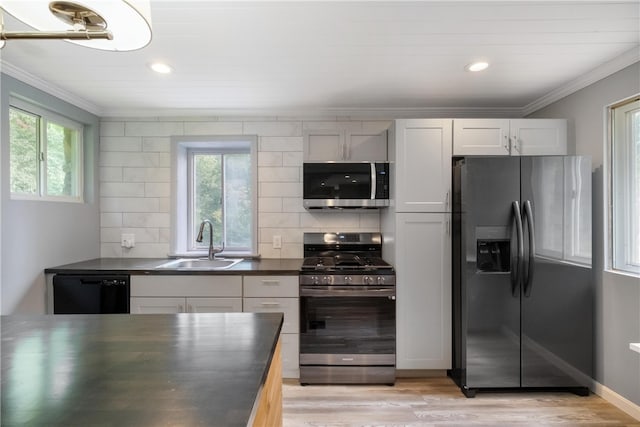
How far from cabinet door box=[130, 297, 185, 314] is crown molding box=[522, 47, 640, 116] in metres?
3.36

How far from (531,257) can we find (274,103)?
236 cm

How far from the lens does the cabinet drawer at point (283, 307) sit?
249 centimetres

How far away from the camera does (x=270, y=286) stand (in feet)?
8.19

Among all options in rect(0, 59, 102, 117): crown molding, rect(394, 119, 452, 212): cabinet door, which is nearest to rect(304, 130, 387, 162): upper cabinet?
rect(394, 119, 452, 212): cabinet door

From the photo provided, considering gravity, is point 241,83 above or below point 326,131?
above

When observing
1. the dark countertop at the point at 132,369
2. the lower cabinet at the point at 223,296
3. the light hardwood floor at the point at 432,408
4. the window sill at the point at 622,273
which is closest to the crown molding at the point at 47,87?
the lower cabinet at the point at 223,296

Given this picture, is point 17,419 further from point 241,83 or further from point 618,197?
point 618,197

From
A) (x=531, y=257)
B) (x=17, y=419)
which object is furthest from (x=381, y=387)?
(x=17, y=419)

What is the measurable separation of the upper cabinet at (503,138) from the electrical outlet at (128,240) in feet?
9.86

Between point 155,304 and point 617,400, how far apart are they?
3307 mm

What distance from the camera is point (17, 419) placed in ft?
2.02

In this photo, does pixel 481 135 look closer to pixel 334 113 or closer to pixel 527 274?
pixel 527 274

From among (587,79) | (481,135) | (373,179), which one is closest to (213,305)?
(373,179)

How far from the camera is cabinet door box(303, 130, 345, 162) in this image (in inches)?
116
